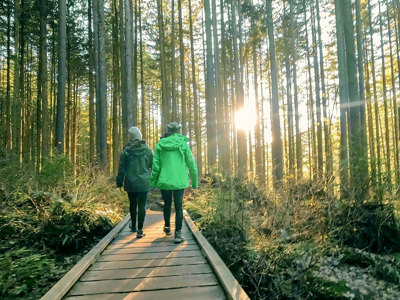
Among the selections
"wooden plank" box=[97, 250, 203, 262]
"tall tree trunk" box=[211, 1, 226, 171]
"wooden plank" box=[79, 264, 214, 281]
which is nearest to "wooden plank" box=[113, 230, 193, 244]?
"wooden plank" box=[97, 250, 203, 262]

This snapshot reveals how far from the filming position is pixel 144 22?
19.3 meters

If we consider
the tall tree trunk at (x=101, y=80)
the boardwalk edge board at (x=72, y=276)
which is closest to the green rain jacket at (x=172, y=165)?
the boardwalk edge board at (x=72, y=276)

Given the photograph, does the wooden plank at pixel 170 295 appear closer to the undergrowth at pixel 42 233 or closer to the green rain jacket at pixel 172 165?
the undergrowth at pixel 42 233

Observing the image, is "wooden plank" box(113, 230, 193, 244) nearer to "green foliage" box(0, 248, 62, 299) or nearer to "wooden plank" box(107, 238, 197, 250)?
"wooden plank" box(107, 238, 197, 250)

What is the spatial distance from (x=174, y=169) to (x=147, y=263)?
1.59 m

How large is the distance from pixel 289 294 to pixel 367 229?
3.28m

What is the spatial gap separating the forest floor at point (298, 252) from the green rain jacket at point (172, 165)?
4.01 feet

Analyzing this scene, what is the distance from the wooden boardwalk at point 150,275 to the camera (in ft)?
8.97

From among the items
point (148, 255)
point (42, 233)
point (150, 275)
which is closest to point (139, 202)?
point (148, 255)

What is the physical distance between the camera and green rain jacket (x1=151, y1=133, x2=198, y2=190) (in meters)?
4.60

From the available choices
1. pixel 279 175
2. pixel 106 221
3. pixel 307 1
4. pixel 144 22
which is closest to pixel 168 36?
pixel 144 22

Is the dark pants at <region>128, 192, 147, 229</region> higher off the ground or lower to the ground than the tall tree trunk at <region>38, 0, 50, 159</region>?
lower

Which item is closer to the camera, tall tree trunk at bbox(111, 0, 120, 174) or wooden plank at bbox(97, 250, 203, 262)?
wooden plank at bbox(97, 250, 203, 262)

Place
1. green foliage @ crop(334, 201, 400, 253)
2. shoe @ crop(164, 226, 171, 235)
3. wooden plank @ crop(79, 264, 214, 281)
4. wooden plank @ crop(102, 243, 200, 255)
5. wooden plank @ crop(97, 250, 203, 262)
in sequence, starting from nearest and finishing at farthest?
wooden plank @ crop(79, 264, 214, 281), wooden plank @ crop(97, 250, 203, 262), wooden plank @ crop(102, 243, 200, 255), shoe @ crop(164, 226, 171, 235), green foliage @ crop(334, 201, 400, 253)
